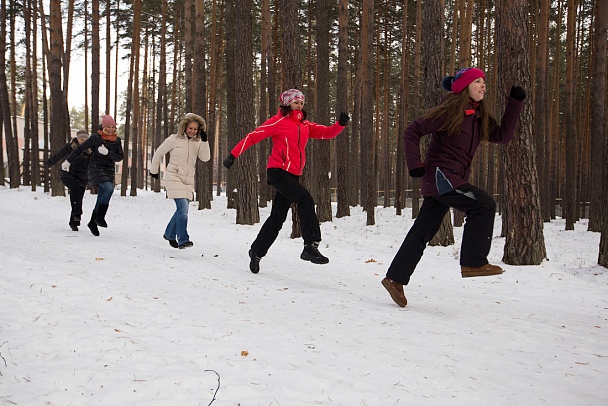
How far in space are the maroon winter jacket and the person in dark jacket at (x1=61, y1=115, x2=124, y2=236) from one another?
6.09 metres

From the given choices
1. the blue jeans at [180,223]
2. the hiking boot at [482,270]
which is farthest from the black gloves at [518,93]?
the blue jeans at [180,223]

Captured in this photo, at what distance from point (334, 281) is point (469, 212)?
207 cm

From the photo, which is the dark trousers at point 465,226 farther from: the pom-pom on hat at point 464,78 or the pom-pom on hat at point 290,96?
the pom-pom on hat at point 290,96

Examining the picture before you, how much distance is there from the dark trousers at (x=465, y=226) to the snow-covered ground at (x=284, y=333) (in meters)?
0.45

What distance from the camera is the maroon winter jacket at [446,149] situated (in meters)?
4.10

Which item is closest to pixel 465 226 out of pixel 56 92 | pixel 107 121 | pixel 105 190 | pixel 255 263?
pixel 255 263

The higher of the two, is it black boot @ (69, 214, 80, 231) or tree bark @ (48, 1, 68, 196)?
tree bark @ (48, 1, 68, 196)

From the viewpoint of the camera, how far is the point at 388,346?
320 centimetres

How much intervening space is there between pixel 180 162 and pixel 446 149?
4.37 metres

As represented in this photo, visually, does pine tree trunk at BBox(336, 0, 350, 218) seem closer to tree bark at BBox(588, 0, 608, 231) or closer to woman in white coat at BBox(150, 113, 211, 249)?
tree bark at BBox(588, 0, 608, 231)

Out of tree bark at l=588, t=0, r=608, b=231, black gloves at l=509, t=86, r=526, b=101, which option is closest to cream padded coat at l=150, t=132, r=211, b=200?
black gloves at l=509, t=86, r=526, b=101

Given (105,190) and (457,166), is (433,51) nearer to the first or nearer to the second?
(457,166)

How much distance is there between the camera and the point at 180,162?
722 cm

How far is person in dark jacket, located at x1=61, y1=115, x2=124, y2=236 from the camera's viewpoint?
8.47 meters
